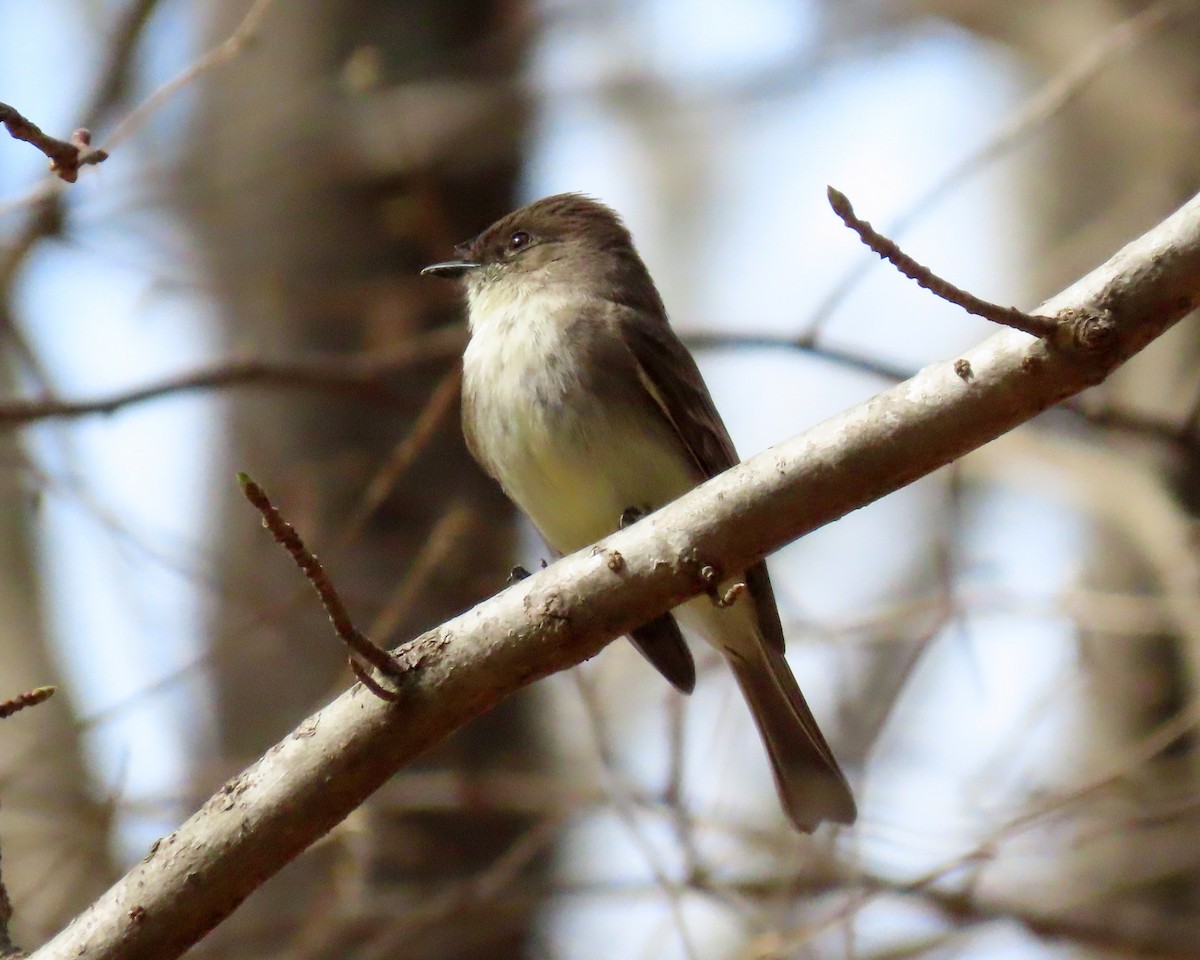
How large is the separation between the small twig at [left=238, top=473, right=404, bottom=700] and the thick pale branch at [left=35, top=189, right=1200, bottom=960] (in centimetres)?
13

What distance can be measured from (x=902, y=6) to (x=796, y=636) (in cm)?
471

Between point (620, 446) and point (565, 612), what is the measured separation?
1.50m

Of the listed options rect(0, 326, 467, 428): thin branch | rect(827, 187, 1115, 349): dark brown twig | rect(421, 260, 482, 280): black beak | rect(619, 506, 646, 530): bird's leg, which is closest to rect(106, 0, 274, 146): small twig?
rect(0, 326, 467, 428): thin branch

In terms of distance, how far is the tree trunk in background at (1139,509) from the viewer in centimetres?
559

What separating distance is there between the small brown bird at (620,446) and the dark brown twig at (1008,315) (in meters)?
1.65

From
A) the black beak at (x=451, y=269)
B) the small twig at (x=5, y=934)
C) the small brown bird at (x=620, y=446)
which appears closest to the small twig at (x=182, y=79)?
the small brown bird at (x=620, y=446)

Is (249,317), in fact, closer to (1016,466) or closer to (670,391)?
(670,391)

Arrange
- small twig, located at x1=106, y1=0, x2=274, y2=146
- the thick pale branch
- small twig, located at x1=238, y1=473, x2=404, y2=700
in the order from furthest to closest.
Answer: small twig, located at x1=106, y1=0, x2=274, y2=146
the thick pale branch
small twig, located at x1=238, y1=473, x2=404, y2=700

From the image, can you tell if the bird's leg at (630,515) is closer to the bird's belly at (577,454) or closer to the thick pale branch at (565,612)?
the bird's belly at (577,454)

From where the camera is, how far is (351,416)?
5.75 metres

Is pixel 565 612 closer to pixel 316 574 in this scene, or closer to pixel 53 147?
pixel 316 574

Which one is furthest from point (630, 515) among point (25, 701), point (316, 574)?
point (25, 701)

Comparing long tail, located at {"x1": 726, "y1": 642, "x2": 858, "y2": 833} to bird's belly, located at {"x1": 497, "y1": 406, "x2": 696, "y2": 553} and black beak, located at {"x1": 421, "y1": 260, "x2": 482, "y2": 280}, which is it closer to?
bird's belly, located at {"x1": 497, "y1": 406, "x2": 696, "y2": 553}

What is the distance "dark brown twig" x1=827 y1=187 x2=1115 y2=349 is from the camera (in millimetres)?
2211
